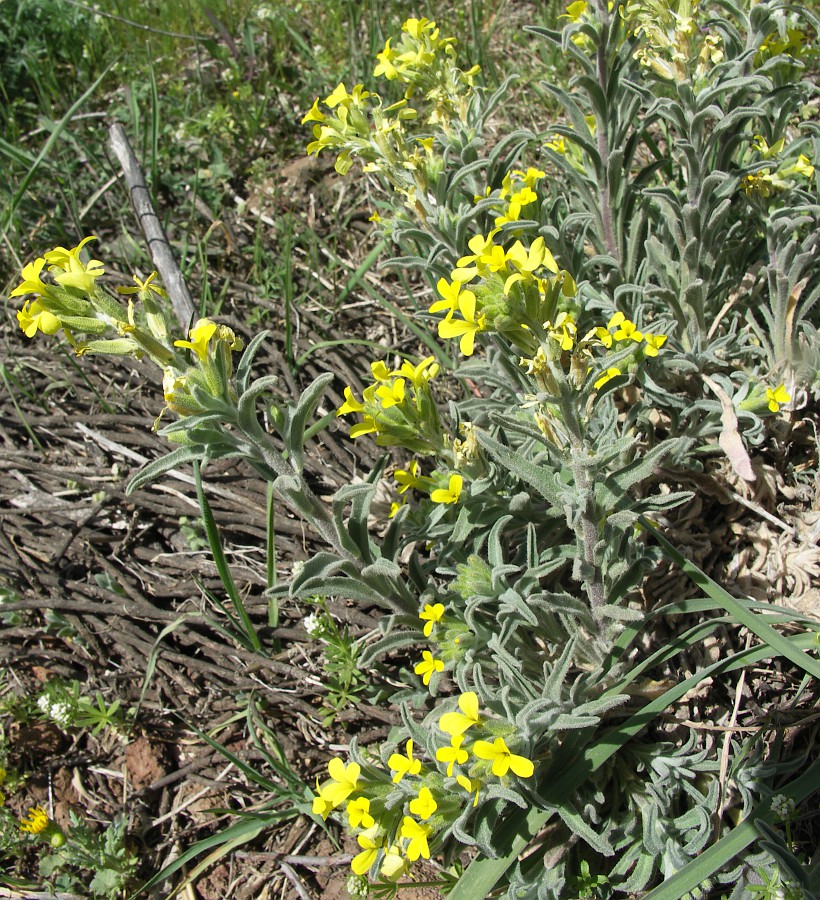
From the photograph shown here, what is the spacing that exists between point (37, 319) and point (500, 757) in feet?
5.80

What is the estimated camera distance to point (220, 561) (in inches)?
118

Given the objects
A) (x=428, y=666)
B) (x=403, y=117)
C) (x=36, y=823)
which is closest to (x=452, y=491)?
(x=428, y=666)

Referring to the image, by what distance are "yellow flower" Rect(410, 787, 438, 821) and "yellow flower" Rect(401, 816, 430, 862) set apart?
0.10 feet

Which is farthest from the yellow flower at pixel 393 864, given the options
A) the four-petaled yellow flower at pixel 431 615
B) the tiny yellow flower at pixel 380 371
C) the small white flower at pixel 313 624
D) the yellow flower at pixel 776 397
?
the yellow flower at pixel 776 397

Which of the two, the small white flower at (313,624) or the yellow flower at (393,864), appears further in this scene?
the small white flower at (313,624)

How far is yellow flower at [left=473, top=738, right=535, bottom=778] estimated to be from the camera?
2.17 metres

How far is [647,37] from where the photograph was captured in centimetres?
302

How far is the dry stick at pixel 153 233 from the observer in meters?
4.02

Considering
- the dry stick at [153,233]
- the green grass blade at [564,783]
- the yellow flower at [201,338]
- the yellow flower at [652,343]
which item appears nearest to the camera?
the yellow flower at [201,338]

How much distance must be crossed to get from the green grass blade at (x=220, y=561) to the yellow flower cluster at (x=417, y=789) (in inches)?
37.8

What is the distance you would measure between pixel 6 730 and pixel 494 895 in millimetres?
2177

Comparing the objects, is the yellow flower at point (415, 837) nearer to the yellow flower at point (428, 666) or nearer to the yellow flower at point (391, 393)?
the yellow flower at point (428, 666)

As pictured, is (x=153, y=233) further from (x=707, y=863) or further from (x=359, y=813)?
(x=707, y=863)

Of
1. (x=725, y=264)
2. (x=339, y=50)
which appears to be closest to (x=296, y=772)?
(x=725, y=264)
